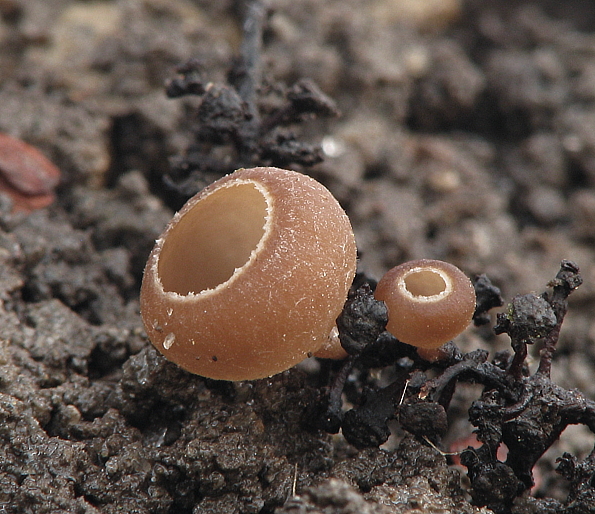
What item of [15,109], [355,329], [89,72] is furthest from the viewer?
[89,72]

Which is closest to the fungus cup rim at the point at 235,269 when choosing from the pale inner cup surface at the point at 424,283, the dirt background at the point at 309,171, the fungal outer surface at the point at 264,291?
the fungal outer surface at the point at 264,291

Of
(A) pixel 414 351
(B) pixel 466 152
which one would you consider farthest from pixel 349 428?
(B) pixel 466 152

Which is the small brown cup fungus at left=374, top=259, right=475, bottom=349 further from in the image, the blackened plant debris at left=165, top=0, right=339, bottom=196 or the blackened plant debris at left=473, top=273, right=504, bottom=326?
the blackened plant debris at left=165, top=0, right=339, bottom=196

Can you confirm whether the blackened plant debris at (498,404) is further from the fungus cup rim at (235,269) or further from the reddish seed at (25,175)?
the reddish seed at (25,175)

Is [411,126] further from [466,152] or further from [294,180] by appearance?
[294,180]

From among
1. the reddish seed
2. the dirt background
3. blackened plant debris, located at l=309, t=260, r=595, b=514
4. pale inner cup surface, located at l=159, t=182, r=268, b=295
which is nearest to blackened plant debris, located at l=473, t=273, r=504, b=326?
blackened plant debris, located at l=309, t=260, r=595, b=514

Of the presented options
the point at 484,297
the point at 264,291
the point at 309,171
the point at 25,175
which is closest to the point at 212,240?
the point at 264,291
